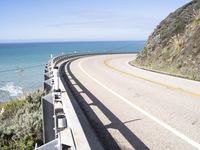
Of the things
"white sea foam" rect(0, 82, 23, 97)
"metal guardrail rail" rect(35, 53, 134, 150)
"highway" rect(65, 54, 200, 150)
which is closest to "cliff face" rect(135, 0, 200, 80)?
"highway" rect(65, 54, 200, 150)

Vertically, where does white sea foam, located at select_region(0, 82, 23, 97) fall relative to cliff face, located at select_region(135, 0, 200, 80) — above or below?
below

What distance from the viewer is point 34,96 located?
46.9ft

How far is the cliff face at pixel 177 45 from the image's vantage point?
23.2 metres

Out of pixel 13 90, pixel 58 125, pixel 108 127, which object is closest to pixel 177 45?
pixel 13 90

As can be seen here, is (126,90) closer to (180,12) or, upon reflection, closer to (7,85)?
(180,12)

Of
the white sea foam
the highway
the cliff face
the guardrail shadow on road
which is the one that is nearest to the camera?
the guardrail shadow on road

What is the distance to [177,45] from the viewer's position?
26.6 metres

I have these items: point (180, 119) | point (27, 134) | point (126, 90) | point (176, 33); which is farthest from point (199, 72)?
point (27, 134)

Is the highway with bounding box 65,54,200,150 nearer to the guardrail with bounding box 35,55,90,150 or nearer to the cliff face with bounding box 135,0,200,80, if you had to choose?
the guardrail with bounding box 35,55,90,150

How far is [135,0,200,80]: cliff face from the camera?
914 inches

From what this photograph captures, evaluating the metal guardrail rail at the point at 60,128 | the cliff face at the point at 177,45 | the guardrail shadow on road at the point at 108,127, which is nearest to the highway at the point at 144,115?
the guardrail shadow on road at the point at 108,127

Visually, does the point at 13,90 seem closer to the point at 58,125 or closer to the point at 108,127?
the point at 108,127

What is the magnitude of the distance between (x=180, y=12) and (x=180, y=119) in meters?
25.2

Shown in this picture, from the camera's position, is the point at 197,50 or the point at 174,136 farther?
the point at 197,50
